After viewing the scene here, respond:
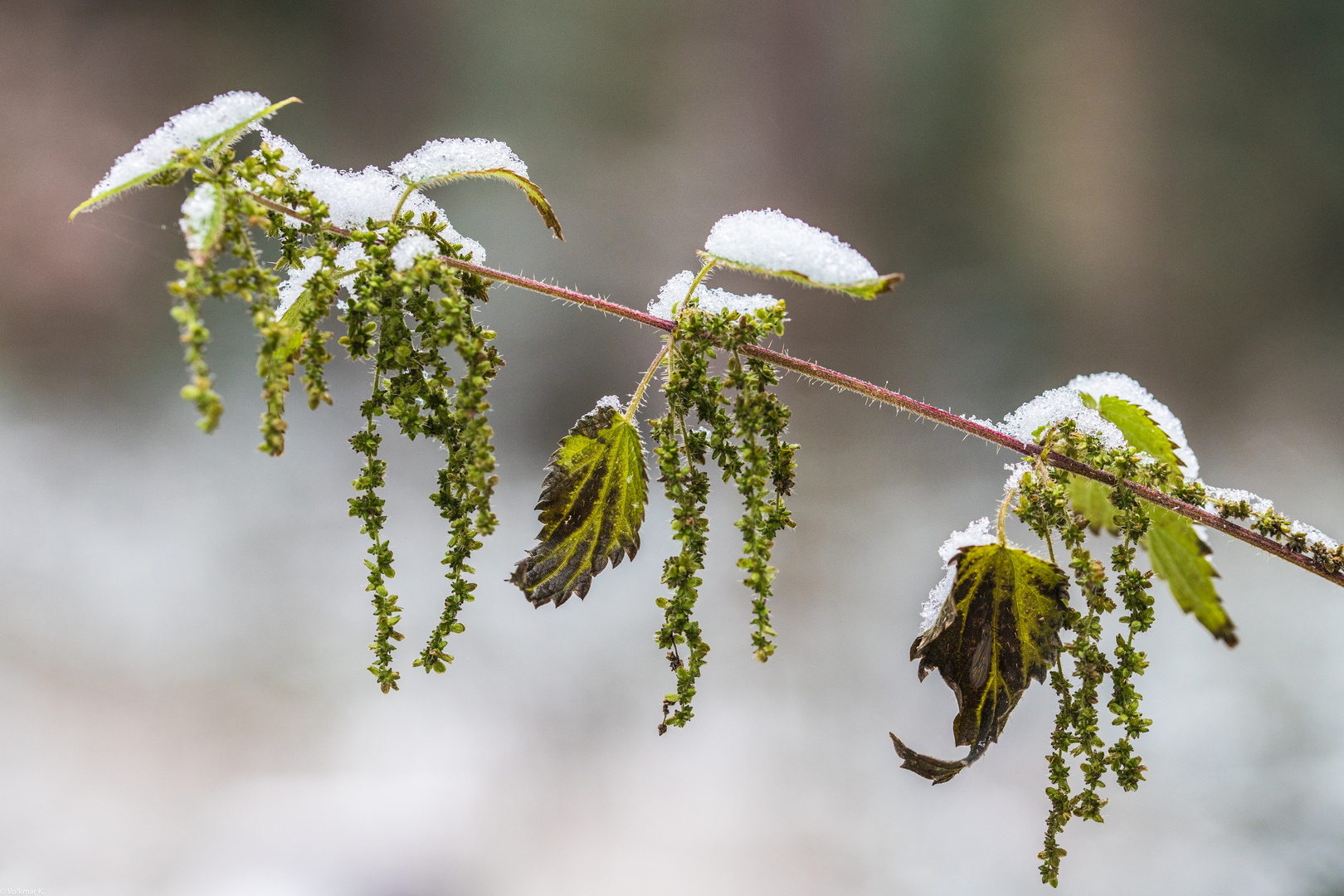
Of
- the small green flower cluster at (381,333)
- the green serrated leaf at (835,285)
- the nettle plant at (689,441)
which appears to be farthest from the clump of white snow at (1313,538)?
the small green flower cluster at (381,333)

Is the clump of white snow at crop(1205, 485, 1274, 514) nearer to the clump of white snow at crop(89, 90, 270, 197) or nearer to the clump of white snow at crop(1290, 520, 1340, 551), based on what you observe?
the clump of white snow at crop(1290, 520, 1340, 551)

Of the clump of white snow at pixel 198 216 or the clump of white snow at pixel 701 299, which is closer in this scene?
the clump of white snow at pixel 198 216

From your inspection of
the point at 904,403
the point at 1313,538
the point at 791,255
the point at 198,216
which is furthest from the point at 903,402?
the point at 198,216

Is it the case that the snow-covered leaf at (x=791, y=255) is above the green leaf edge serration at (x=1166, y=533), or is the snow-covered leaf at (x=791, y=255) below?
above

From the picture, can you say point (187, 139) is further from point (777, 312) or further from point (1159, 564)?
point (1159, 564)

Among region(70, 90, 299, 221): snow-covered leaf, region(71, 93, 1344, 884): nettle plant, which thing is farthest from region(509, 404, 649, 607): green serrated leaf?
region(70, 90, 299, 221): snow-covered leaf

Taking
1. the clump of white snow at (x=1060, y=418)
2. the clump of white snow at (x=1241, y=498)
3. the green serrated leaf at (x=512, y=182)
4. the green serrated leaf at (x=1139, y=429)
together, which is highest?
the green serrated leaf at (x=512, y=182)

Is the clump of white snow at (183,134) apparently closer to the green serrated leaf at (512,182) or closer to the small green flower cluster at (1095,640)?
the green serrated leaf at (512,182)
